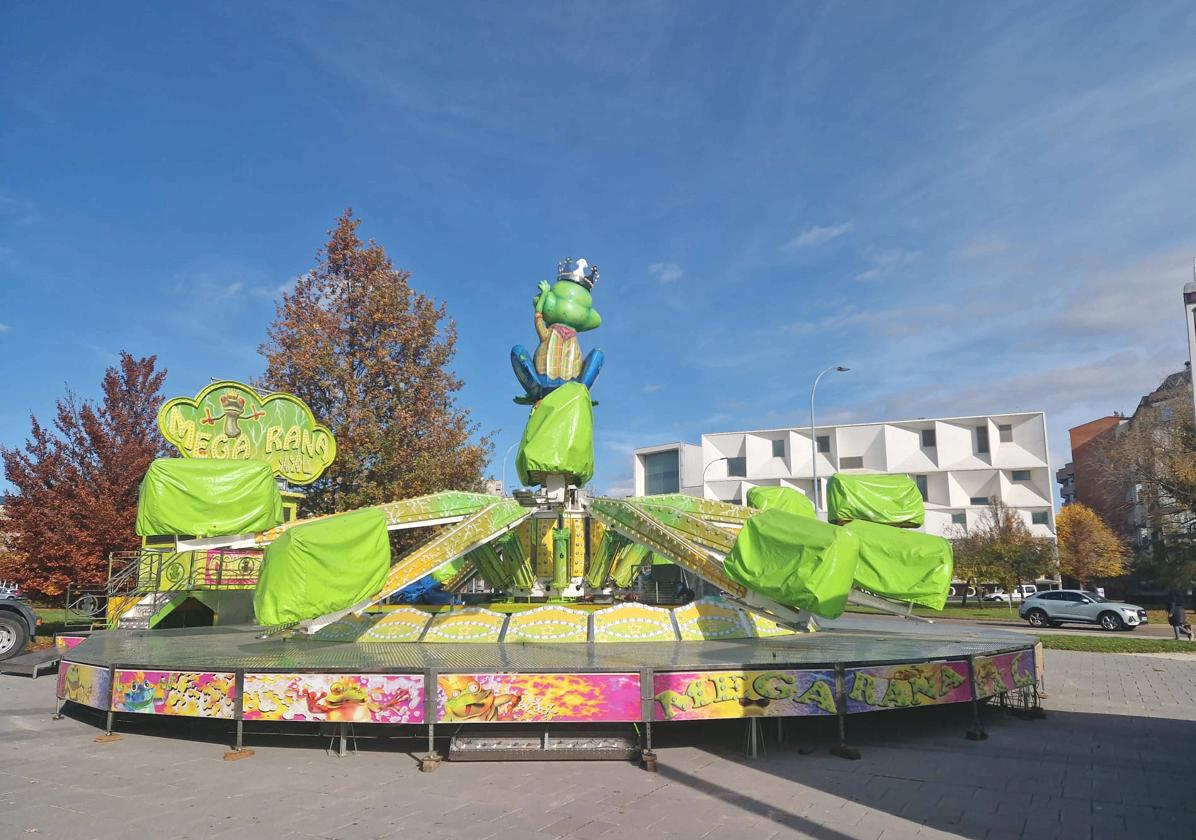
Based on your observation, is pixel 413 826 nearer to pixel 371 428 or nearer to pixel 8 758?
pixel 8 758

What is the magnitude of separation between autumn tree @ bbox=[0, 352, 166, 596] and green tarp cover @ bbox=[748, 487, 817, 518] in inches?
646

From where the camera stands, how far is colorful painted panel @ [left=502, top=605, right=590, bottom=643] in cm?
1084

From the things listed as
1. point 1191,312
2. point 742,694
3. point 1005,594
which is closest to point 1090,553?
point 1005,594

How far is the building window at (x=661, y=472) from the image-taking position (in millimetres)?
67250

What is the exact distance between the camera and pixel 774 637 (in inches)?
467

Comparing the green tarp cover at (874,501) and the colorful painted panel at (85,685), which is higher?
the green tarp cover at (874,501)

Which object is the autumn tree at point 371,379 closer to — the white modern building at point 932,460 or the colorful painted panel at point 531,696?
the colorful painted panel at point 531,696

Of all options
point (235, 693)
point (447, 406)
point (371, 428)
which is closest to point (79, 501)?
point (371, 428)

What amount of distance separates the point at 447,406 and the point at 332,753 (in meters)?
13.5

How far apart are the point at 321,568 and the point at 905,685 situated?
7.21 metres

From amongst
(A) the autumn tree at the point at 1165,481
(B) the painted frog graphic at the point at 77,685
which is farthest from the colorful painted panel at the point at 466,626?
(A) the autumn tree at the point at 1165,481

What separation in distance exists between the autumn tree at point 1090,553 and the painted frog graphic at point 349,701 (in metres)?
41.0

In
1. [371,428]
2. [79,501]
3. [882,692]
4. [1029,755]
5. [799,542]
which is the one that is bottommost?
[1029,755]

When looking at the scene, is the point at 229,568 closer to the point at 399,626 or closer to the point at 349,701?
the point at 399,626
